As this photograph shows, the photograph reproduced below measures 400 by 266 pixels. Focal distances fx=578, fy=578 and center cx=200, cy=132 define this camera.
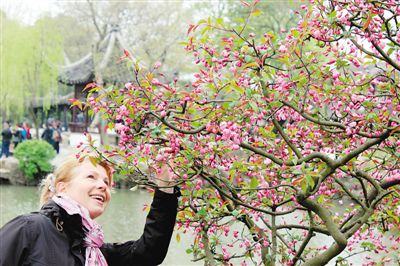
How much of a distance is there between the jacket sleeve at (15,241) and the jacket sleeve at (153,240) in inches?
22.1

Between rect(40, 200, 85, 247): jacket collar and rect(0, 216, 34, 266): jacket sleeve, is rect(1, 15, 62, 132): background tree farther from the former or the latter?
rect(0, 216, 34, 266): jacket sleeve

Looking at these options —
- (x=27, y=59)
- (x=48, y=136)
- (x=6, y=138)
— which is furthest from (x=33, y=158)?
(x=27, y=59)

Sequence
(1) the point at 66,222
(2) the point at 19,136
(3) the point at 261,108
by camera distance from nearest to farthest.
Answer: (1) the point at 66,222, (3) the point at 261,108, (2) the point at 19,136

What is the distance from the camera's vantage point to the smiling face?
2.27m

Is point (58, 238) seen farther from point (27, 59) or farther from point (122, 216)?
point (27, 59)

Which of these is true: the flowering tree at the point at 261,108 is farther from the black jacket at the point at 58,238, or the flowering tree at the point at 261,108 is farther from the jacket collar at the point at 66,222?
the jacket collar at the point at 66,222

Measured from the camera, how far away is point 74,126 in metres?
31.8

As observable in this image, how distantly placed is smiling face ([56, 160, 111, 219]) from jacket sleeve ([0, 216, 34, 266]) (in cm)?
33

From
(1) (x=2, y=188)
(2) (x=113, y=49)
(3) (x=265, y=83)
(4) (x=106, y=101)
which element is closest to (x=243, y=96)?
(3) (x=265, y=83)

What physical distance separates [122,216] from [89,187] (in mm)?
11646

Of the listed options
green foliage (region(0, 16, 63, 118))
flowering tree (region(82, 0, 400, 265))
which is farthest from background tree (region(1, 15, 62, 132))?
flowering tree (region(82, 0, 400, 265))

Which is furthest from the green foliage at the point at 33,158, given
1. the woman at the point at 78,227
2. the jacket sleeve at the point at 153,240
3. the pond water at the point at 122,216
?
the jacket sleeve at the point at 153,240

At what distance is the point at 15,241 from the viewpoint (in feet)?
6.33

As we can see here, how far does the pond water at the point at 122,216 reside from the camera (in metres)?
9.28
